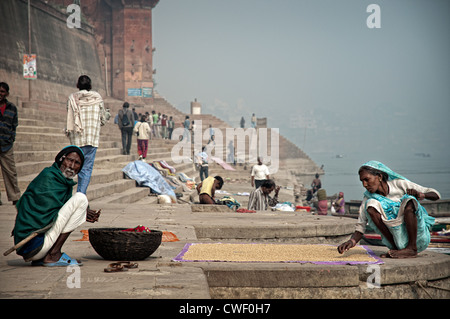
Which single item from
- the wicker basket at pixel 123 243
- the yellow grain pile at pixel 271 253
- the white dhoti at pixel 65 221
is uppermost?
the white dhoti at pixel 65 221

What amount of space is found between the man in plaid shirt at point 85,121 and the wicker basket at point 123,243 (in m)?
2.70

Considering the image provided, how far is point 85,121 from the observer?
23.8ft

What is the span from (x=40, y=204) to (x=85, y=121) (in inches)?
128

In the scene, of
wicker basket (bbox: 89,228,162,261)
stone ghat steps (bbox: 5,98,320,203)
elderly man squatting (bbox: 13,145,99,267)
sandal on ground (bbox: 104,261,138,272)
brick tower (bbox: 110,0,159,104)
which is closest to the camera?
sandal on ground (bbox: 104,261,138,272)

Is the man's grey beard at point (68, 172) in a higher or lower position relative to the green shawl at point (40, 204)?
higher

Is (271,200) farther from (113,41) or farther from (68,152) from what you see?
(113,41)

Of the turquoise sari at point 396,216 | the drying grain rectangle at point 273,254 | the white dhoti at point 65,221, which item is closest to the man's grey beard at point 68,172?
the white dhoti at point 65,221

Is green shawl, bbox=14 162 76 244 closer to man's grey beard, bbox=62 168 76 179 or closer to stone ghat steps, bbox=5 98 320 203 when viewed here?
man's grey beard, bbox=62 168 76 179

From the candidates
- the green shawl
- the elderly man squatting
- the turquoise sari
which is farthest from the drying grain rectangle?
the green shawl

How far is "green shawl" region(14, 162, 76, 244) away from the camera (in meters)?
4.11

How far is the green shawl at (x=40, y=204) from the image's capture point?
13.5ft

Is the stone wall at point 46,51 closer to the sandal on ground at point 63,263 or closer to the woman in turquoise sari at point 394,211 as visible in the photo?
the sandal on ground at point 63,263

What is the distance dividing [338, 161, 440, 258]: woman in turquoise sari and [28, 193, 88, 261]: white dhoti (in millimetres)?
2244

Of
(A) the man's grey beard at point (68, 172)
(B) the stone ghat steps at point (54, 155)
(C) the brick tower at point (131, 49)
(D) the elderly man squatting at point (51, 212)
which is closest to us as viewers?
(D) the elderly man squatting at point (51, 212)
